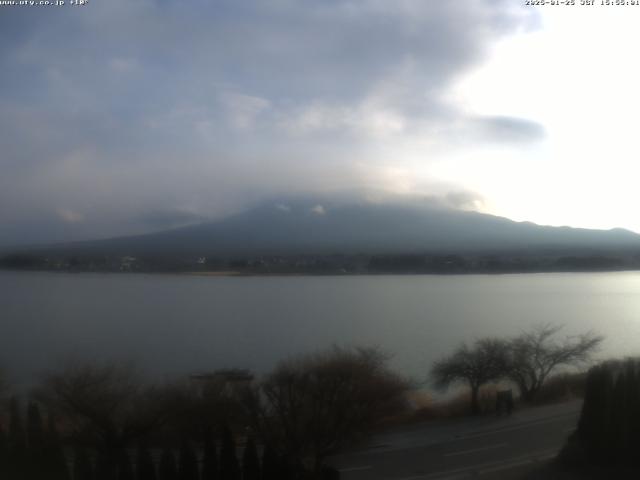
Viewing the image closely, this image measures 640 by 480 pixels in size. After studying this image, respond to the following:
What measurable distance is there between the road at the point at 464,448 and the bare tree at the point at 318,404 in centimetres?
18

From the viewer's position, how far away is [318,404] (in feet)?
14.2

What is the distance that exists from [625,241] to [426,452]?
5.35 metres

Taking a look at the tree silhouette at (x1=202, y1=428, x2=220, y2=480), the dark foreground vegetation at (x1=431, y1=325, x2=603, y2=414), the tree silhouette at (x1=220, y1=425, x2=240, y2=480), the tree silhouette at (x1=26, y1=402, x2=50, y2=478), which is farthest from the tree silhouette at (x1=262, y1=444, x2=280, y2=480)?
the dark foreground vegetation at (x1=431, y1=325, x2=603, y2=414)

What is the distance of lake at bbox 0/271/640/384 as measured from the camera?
19.0 feet

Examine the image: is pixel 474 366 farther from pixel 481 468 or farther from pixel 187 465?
pixel 187 465

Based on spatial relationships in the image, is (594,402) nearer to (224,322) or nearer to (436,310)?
(436,310)

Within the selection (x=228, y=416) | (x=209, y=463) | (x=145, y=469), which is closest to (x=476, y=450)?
(x=228, y=416)

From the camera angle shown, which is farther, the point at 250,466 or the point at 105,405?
the point at 105,405

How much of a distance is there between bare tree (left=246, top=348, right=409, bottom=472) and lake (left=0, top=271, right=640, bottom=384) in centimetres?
65

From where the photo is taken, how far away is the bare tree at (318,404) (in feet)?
13.6

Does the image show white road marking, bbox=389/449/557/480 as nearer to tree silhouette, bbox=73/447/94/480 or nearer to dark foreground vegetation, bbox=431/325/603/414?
dark foreground vegetation, bbox=431/325/603/414

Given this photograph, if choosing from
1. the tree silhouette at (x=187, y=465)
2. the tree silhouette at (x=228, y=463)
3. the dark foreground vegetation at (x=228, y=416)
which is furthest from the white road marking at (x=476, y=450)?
the tree silhouette at (x=187, y=465)

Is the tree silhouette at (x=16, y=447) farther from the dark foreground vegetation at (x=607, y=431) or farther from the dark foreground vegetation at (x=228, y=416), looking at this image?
the dark foreground vegetation at (x=607, y=431)

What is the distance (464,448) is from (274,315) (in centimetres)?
401
